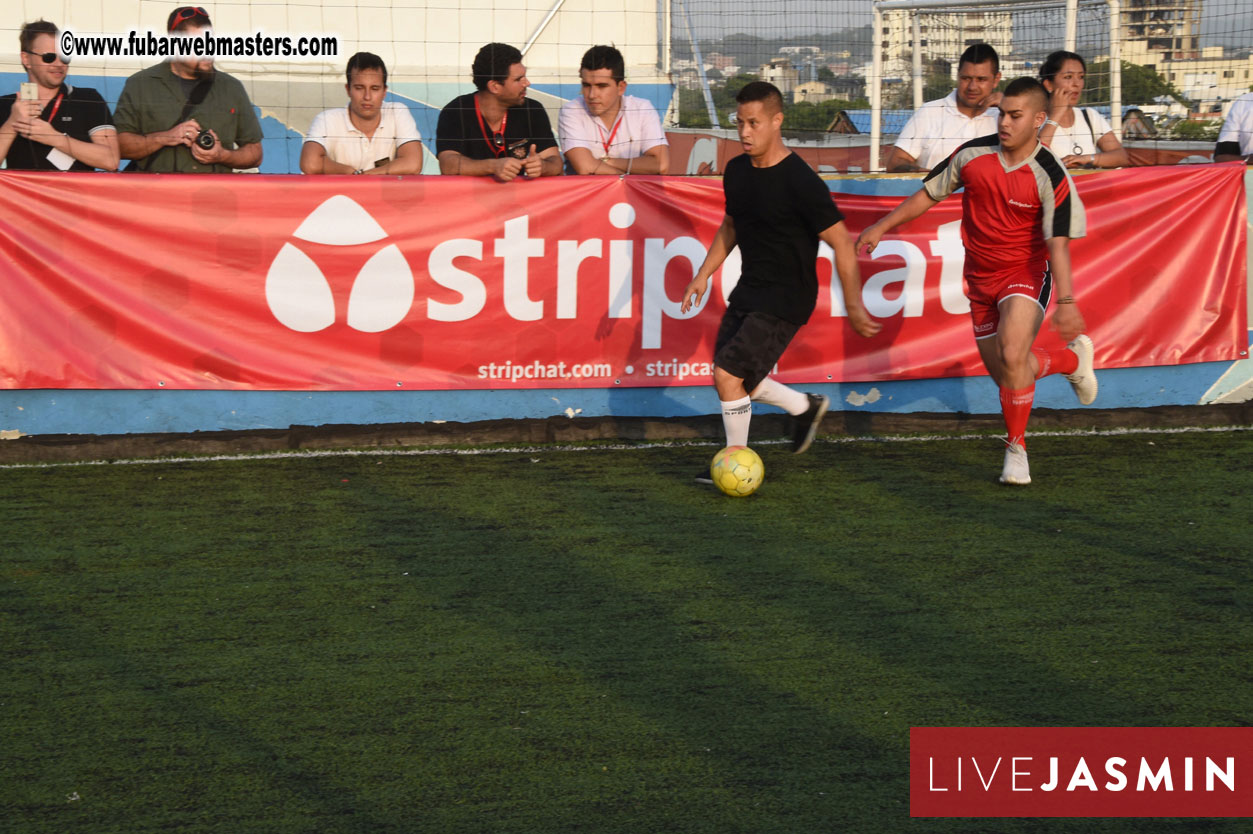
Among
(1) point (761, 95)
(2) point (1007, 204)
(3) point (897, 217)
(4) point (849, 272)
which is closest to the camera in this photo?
(1) point (761, 95)

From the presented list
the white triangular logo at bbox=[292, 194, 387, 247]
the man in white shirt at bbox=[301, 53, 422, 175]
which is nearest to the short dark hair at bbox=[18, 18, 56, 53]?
the man in white shirt at bbox=[301, 53, 422, 175]

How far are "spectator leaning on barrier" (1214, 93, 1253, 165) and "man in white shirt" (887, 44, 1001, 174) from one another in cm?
171

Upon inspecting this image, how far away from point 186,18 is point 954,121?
4.98 m

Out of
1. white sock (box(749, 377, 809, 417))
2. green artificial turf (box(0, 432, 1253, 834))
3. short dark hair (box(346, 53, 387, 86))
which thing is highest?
short dark hair (box(346, 53, 387, 86))

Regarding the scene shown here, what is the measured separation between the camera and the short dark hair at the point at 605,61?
A: 859 centimetres

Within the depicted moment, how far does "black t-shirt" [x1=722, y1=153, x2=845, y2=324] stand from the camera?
6.48m

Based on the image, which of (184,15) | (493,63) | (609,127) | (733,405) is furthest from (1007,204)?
(184,15)

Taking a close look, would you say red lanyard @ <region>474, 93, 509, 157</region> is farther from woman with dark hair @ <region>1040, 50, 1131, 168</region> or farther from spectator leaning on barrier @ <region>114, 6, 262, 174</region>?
woman with dark hair @ <region>1040, 50, 1131, 168</region>

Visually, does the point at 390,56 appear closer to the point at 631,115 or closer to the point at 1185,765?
the point at 631,115

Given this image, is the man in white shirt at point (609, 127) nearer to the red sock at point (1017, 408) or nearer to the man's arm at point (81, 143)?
→ the man's arm at point (81, 143)

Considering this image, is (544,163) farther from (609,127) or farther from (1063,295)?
(1063,295)

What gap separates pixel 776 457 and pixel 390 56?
459 inches

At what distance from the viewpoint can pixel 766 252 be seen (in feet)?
22.0

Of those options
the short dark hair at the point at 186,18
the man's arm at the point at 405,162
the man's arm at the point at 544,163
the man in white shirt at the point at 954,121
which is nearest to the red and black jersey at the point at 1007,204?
the man in white shirt at the point at 954,121
